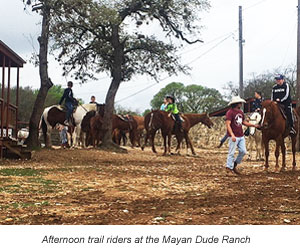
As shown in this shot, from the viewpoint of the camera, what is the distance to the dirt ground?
6.05m

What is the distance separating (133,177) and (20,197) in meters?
3.71

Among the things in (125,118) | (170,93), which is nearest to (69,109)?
(125,118)

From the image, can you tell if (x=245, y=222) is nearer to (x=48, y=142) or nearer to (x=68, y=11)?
Answer: (x=68, y=11)

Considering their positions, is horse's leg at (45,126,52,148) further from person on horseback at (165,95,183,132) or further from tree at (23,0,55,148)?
person on horseback at (165,95,183,132)

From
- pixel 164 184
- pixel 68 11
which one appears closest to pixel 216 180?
pixel 164 184

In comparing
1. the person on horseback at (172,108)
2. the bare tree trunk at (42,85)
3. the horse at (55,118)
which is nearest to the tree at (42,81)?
the bare tree trunk at (42,85)

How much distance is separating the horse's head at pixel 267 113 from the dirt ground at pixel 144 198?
1203 millimetres

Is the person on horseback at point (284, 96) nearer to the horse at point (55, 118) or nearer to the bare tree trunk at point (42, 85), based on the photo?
the bare tree trunk at point (42, 85)

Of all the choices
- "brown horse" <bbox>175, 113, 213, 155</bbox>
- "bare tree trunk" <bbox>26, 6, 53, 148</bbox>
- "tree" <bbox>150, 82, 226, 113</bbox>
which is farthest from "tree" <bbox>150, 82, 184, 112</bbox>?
"bare tree trunk" <bbox>26, 6, 53, 148</bbox>

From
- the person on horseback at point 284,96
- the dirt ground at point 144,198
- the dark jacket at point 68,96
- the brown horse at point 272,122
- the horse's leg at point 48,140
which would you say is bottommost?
the dirt ground at point 144,198

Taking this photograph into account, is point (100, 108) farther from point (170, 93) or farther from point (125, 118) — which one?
point (170, 93)

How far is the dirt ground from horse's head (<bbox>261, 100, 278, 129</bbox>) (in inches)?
47.4

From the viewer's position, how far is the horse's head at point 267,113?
40.7ft

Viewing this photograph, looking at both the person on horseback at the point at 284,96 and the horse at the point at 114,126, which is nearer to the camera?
the person on horseback at the point at 284,96
